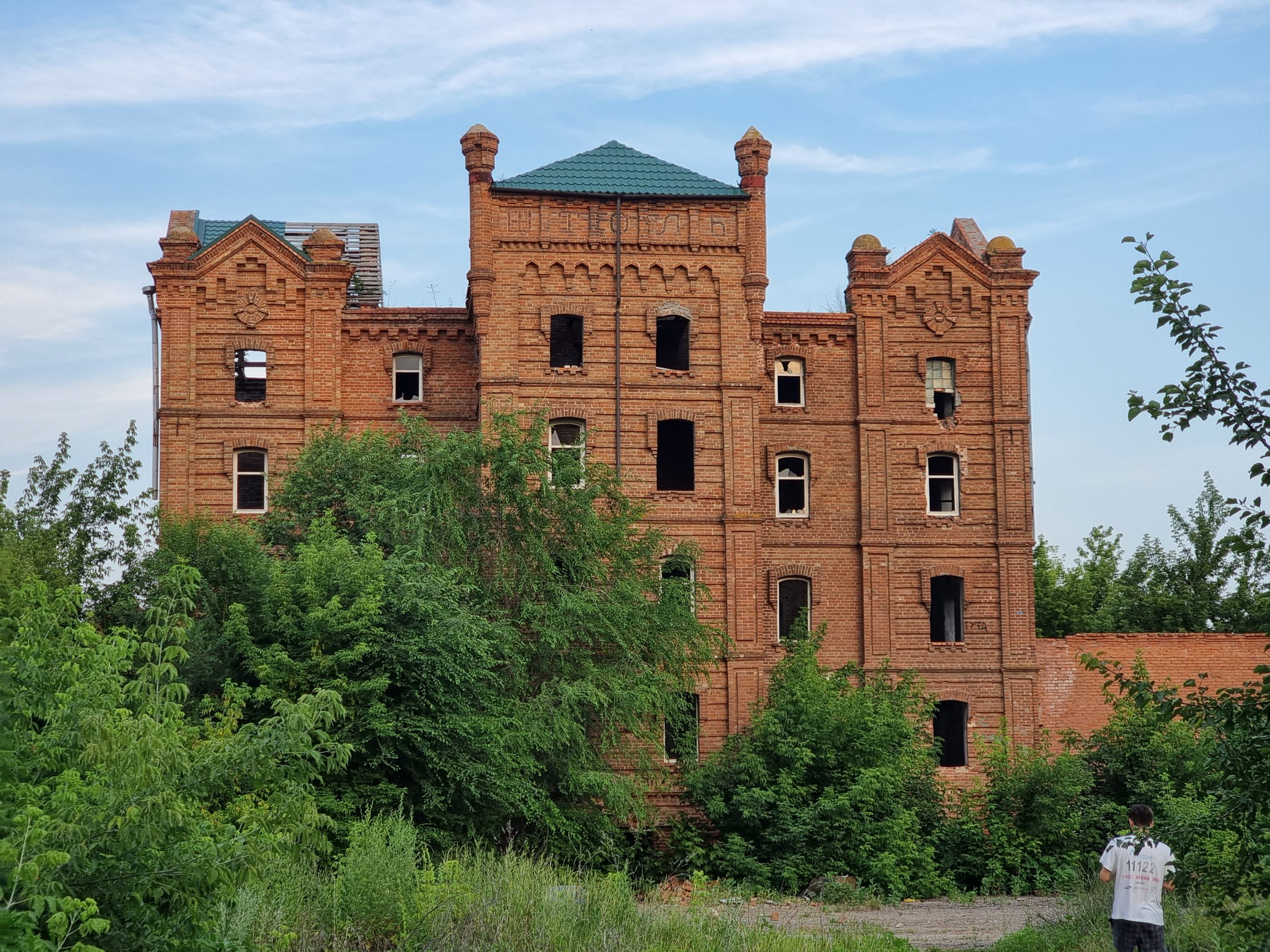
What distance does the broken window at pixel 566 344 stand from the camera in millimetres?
31922

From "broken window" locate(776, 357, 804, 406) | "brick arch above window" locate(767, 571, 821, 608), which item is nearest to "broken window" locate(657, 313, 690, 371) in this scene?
"broken window" locate(776, 357, 804, 406)

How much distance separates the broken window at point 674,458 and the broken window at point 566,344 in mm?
2624

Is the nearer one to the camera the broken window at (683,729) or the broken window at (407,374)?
the broken window at (683,729)

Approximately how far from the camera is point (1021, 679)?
3123 cm

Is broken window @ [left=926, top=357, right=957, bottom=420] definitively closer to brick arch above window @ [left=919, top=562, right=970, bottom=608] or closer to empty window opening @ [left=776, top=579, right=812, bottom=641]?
brick arch above window @ [left=919, top=562, right=970, bottom=608]

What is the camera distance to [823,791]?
88.5 ft

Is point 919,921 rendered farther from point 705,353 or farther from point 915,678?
point 705,353

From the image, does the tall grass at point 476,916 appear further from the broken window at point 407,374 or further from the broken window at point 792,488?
the broken window at point 407,374

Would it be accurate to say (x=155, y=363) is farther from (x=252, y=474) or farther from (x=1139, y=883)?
(x=1139, y=883)

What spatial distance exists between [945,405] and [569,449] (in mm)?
10124

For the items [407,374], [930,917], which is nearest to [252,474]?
[407,374]

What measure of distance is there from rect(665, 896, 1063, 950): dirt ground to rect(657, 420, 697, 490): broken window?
1120 centimetres

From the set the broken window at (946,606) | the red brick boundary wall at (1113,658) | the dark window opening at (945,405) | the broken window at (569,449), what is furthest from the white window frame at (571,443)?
the red brick boundary wall at (1113,658)

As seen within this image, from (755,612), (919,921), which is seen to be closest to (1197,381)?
(919,921)
